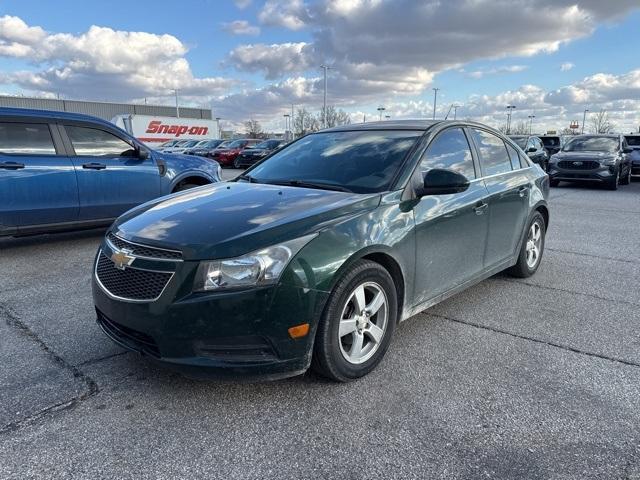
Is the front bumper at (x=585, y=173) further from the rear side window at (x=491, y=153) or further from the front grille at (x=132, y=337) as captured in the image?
the front grille at (x=132, y=337)

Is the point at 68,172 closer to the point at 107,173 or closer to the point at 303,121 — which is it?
the point at 107,173

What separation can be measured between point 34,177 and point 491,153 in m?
5.39

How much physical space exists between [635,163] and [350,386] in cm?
1955

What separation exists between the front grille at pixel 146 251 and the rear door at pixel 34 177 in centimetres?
386

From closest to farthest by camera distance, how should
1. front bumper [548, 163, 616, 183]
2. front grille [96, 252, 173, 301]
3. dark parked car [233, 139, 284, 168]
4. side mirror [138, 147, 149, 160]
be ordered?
front grille [96, 252, 173, 301] → side mirror [138, 147, 149, 160] → front bumper [548, 163, 616, 183] → dark parked car [233, 139, 284, 168]

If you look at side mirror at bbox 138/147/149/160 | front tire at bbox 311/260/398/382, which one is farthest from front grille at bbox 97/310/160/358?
side mirror at bbox 138/147/149/160

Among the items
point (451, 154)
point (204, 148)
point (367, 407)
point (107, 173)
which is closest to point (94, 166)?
point (107, 173)

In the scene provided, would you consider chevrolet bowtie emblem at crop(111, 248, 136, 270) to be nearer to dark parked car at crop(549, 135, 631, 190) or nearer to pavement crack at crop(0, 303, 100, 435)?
pavement crack at crop(0, 303, 100, 435)

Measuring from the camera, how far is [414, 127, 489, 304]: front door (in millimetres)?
3531

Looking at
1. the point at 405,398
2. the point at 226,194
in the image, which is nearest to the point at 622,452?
the point at 405,398

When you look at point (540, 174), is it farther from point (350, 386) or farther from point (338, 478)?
point (338, 478)

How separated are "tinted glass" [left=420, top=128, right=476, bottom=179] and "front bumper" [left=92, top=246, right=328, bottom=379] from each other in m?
1.65

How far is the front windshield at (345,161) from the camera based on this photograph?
3615 mm

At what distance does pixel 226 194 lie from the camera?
3604mm
